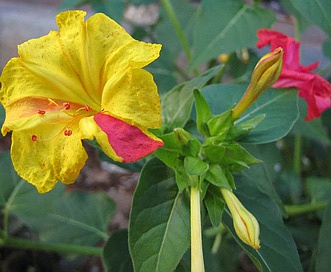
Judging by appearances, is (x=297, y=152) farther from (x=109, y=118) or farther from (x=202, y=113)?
(x=109, y=118)

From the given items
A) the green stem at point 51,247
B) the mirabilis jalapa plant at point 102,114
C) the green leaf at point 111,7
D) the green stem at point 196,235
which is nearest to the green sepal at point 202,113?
the mirabilis jalapa plant at point 102,114

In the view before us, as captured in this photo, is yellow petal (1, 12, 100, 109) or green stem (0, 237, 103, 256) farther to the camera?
green stem (0, 237, 103, 256)

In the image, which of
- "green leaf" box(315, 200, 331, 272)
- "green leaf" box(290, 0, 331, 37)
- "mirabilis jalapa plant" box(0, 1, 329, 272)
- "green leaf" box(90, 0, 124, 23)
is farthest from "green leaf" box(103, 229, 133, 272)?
"green leaf" box(90, 0, 124, 23)

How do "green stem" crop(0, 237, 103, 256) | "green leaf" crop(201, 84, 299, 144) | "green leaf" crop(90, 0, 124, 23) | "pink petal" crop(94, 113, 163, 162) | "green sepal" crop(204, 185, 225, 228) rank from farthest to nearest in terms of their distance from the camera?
"green leaf" crop(90, 0, 124, 23)
"green stem" crop(0, 237, 103, 256)
"green leaf" crop(201, 84, 299, 144)
"green sepal" crop(204, 185, 225, 228)
"pink petal" crop(94, 113, 163, 162)

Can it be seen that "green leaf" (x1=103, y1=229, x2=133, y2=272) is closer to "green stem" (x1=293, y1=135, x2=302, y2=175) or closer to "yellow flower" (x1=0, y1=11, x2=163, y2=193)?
"yellow flower" (x1=0, y1=11, x2=163, y2=193)

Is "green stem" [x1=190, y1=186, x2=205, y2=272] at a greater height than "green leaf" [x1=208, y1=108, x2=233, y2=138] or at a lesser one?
lesser

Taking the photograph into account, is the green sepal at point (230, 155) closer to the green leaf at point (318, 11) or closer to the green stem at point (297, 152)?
the green leaf at point (318, 11)
